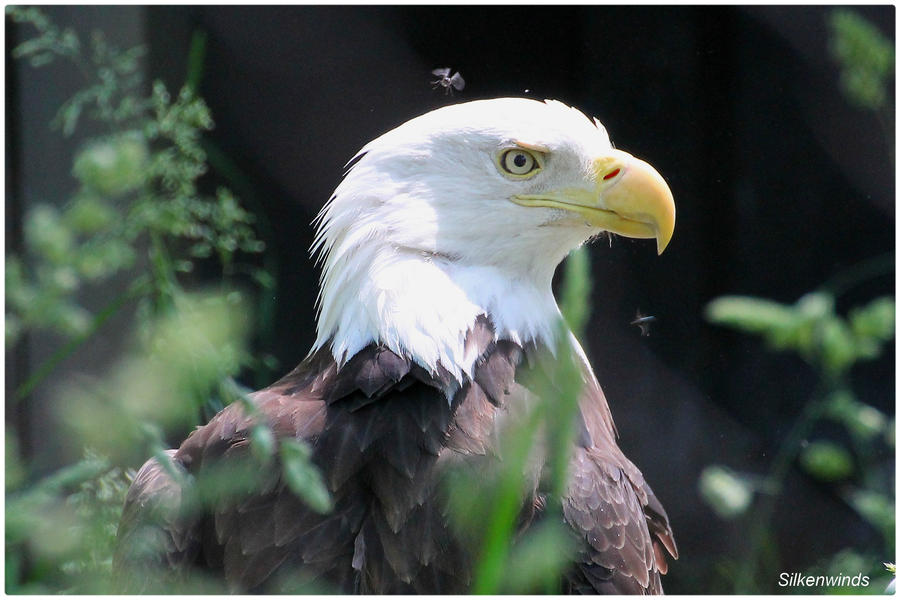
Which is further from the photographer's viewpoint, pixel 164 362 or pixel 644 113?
pixel 644 113

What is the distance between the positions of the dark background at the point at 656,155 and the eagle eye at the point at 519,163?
1.56 feet

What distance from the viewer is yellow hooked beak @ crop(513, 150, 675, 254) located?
1.65m

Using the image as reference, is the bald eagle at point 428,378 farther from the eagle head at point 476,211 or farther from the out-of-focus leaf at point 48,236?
the out-of-focus leaf at point 48,236

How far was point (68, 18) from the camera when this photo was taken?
199cm

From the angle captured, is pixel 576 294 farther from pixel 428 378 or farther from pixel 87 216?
pixel 428 378

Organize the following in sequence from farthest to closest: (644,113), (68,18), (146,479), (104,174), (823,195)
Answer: (823,195), (644,113), (68,18), (146,479), (104,174)

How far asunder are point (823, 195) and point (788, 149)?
0.45 feet

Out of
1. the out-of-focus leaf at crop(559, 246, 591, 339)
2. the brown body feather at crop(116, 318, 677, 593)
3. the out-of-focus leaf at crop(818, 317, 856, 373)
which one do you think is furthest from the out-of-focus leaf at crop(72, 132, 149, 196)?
the brown body feather at crop(116, 318, 677, 593)

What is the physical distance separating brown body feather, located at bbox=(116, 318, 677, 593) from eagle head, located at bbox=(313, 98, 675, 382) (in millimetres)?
94

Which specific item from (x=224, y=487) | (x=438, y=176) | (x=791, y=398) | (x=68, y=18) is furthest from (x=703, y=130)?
(x=224, y=487)

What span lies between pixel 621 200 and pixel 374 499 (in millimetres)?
594

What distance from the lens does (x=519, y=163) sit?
5.59 feet

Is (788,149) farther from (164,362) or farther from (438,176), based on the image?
(164,362)

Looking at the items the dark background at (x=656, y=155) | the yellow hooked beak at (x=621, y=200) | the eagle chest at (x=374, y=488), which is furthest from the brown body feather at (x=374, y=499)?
the dark background at (x=656, y=155)
